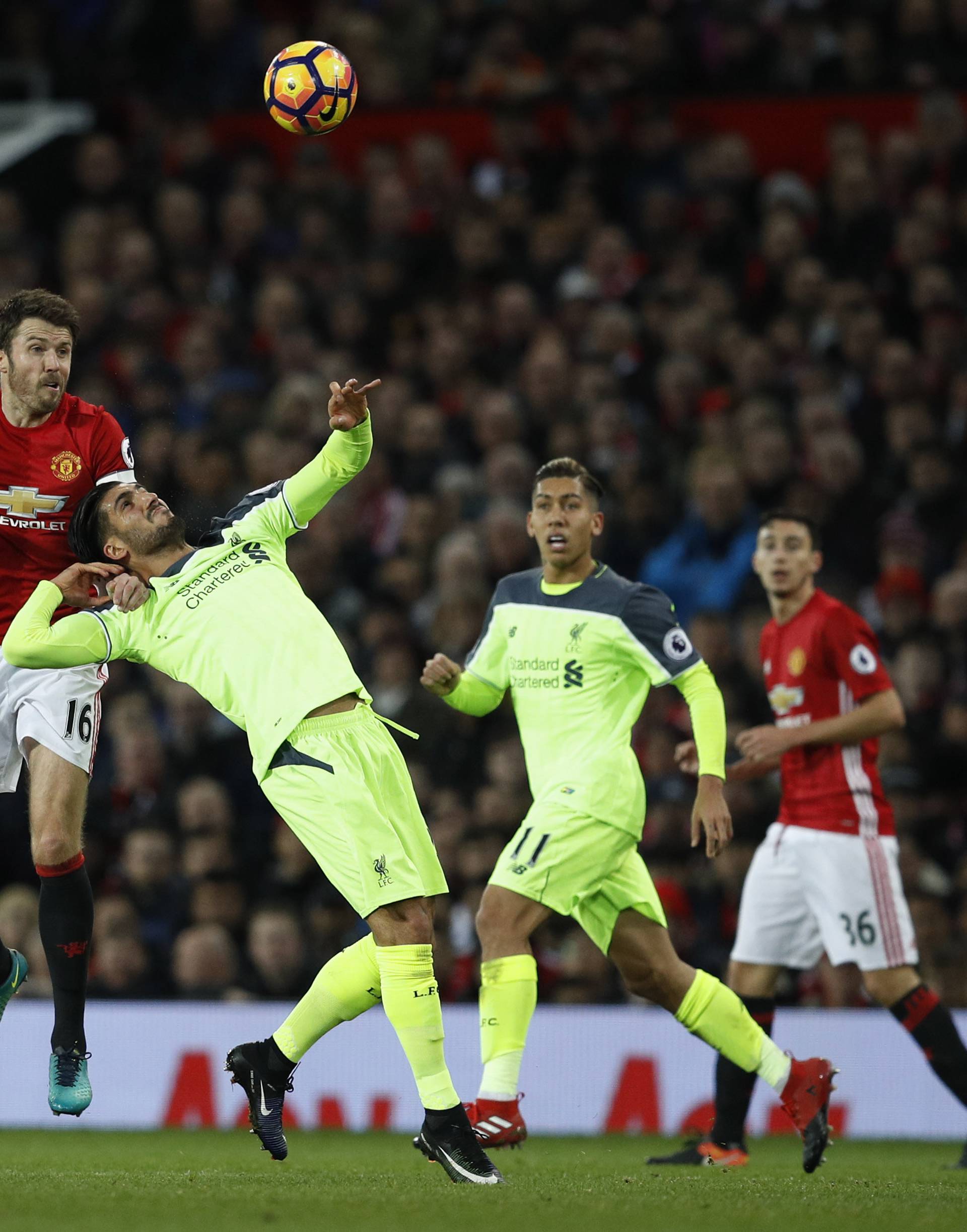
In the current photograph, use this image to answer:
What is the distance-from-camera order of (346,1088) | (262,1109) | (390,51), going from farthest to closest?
(390,51)
(346,1088)
(262,1109)

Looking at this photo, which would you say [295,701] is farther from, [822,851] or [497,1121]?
[822,851]

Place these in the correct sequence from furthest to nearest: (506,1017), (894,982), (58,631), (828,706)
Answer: (828,706)
(894,982)
(506,1017)
(58,631)

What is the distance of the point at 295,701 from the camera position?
19.2ft

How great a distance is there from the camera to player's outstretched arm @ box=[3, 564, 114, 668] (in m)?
6.11

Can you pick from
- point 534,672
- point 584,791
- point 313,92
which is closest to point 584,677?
point 534,672

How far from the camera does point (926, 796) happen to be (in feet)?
32.4

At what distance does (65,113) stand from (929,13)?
665 cm

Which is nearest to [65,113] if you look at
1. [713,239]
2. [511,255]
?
[511,255]

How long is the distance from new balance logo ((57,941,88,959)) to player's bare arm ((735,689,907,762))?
2684 mm

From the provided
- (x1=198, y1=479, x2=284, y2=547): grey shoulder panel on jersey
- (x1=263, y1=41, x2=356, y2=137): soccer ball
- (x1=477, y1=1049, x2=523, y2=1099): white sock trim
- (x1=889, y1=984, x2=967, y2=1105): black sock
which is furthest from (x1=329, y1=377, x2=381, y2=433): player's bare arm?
(x1=889, y1=984, x2=967, y2=1105): black sock

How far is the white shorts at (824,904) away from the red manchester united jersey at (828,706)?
0.09 meters

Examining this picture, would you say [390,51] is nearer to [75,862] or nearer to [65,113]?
[65,113]

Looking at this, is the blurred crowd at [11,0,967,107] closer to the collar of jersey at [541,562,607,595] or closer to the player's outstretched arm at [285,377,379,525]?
the collar of jersey at [541,562,607,595]

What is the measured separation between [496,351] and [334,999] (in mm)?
7128
